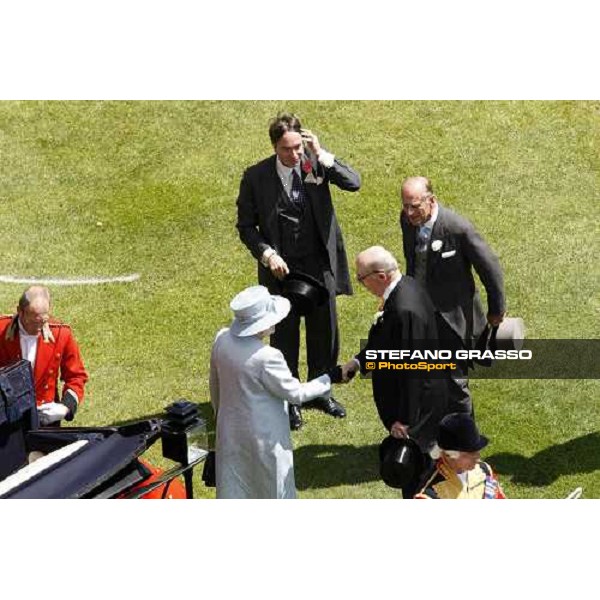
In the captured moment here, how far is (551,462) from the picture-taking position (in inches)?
441

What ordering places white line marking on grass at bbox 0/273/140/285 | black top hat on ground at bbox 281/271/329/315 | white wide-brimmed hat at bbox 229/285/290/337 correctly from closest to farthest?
white wide-brimmed hat at bbox 229/285/290/337, black top hat on ground at bbox 281/271/329/315, white line marking on grass at bbox 0/273/140/285

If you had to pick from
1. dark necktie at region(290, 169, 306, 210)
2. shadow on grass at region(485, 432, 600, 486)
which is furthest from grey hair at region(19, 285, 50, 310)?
shadow on grass at region(485, 432, 600, 486)

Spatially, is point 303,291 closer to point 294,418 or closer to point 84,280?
point 294,418

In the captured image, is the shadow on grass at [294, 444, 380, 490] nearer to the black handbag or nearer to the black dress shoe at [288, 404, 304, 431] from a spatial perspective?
the black dress shoe at [288, 404, 304, 431]

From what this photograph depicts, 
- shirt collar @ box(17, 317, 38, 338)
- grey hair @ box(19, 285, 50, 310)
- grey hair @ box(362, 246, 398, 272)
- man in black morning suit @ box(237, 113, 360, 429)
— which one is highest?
man in black morning suit @ box(237, 113, 360, 429)

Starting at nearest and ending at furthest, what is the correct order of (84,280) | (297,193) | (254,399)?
(254,399) → (297,193) → (84,280)

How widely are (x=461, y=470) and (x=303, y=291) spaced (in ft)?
5.47

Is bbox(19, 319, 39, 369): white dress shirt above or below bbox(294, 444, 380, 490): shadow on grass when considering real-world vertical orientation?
above

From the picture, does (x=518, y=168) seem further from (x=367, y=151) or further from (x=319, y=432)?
(x=319, y=432)

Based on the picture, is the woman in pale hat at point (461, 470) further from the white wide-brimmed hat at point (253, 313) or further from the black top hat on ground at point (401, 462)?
the white wide-brimmed hat at point (253, 313)

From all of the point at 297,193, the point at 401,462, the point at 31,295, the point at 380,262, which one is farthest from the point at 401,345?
the point at 31,295

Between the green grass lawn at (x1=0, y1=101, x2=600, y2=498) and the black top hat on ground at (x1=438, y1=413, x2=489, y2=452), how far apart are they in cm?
85

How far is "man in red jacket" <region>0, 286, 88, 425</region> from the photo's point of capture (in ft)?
35.6

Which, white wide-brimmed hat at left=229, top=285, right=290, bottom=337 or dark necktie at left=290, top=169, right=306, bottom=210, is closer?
white wide-brimmed hat at left=229, top=285, right=290, bottom=337
